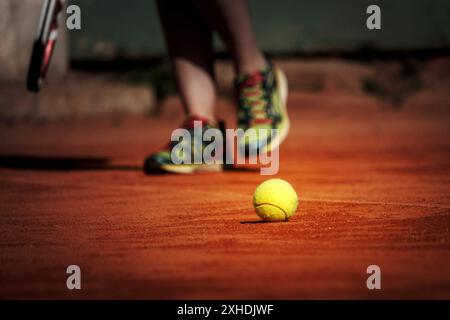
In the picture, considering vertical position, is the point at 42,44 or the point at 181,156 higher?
the point at 42,44

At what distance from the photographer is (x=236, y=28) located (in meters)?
3.79

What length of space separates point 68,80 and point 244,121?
503cm

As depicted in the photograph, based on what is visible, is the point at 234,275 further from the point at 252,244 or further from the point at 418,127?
the point at 418,127

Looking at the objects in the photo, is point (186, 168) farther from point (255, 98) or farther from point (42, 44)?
point (42, 44)

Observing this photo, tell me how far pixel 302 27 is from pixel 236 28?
6.55 m

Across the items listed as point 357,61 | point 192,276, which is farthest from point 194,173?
point 357,61

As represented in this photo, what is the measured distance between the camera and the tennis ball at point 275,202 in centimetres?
264

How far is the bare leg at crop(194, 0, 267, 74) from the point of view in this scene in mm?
3754

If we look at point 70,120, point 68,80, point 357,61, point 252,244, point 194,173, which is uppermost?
point 357,61

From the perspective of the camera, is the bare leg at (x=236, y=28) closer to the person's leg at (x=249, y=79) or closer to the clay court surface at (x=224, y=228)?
the person's leg at (x=249, y=79)

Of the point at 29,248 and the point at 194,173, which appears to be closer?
the point at 29,248

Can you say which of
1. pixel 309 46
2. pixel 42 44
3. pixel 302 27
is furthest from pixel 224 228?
pixel 309 46

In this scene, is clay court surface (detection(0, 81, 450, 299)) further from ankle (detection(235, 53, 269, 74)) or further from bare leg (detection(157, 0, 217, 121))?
ankle (detection(235, 53, 269, 74))

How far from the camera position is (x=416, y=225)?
255 centimetres
